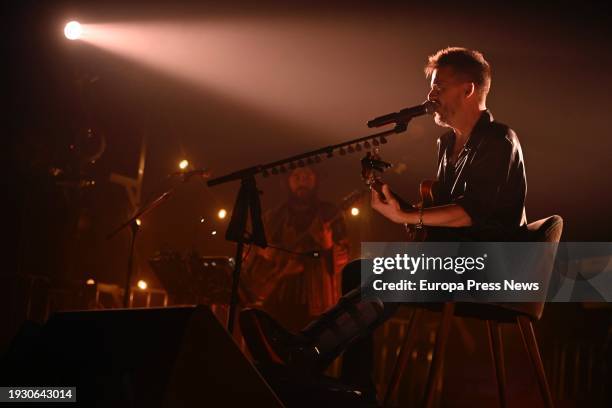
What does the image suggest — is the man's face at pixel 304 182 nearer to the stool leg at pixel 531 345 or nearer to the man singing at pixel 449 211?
the man singing at pixel 449 211

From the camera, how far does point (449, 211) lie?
2.58 meters

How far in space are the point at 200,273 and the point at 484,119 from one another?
2493 millimetres

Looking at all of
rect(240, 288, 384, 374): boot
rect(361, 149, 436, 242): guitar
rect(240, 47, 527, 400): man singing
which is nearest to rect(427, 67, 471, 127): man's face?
rect(240, 47, 527, 400): man singing

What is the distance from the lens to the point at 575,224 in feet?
19.8

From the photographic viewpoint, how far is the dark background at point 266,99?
512 centimetres

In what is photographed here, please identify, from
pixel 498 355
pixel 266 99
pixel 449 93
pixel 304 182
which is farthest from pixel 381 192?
pixel 266 99

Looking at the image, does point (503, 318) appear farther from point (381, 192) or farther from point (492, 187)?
point (381, 192)

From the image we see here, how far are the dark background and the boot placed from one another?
2.50 m

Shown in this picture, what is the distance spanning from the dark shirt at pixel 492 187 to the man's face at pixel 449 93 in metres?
0.22

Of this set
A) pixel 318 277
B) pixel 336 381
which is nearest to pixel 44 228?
pixel 318 277

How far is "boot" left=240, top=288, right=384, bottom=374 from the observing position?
2.37 metres

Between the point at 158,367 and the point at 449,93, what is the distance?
1913 mm

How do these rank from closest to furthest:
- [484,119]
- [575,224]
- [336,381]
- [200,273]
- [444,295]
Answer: [336,381]
[444,295]
[484,119]
[200,273]
[575,224]

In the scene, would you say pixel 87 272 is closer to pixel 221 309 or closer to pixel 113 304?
pixel 113 304
